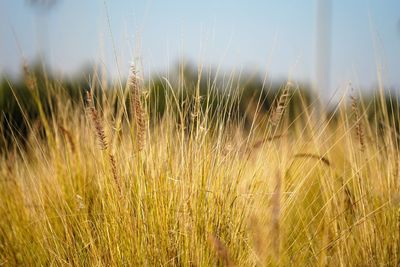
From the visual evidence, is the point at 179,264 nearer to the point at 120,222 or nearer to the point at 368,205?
the point at 120,222

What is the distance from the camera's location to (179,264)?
86.7 inches

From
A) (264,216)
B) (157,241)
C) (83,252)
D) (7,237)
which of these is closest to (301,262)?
(264,216)

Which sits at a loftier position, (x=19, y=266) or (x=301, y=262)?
(x=301, y=262)

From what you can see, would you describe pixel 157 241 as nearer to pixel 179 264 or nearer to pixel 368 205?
pixel 179 264

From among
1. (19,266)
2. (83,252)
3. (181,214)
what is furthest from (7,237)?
(181,214)

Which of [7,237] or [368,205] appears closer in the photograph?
[368,205]

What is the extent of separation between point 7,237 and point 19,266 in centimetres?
35

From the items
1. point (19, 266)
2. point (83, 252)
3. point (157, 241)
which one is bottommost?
point (19, 266)

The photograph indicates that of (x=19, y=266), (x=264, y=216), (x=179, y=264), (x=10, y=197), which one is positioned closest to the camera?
(x=179, y=264)

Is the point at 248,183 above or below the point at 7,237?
above

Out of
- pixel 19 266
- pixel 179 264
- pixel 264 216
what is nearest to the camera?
pixel 179 264

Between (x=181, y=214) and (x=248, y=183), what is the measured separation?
46cm

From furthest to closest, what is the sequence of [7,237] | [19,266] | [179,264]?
1. [7,237]
2. [19,266]
3. [179,264]

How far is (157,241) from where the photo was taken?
7.36 ft
